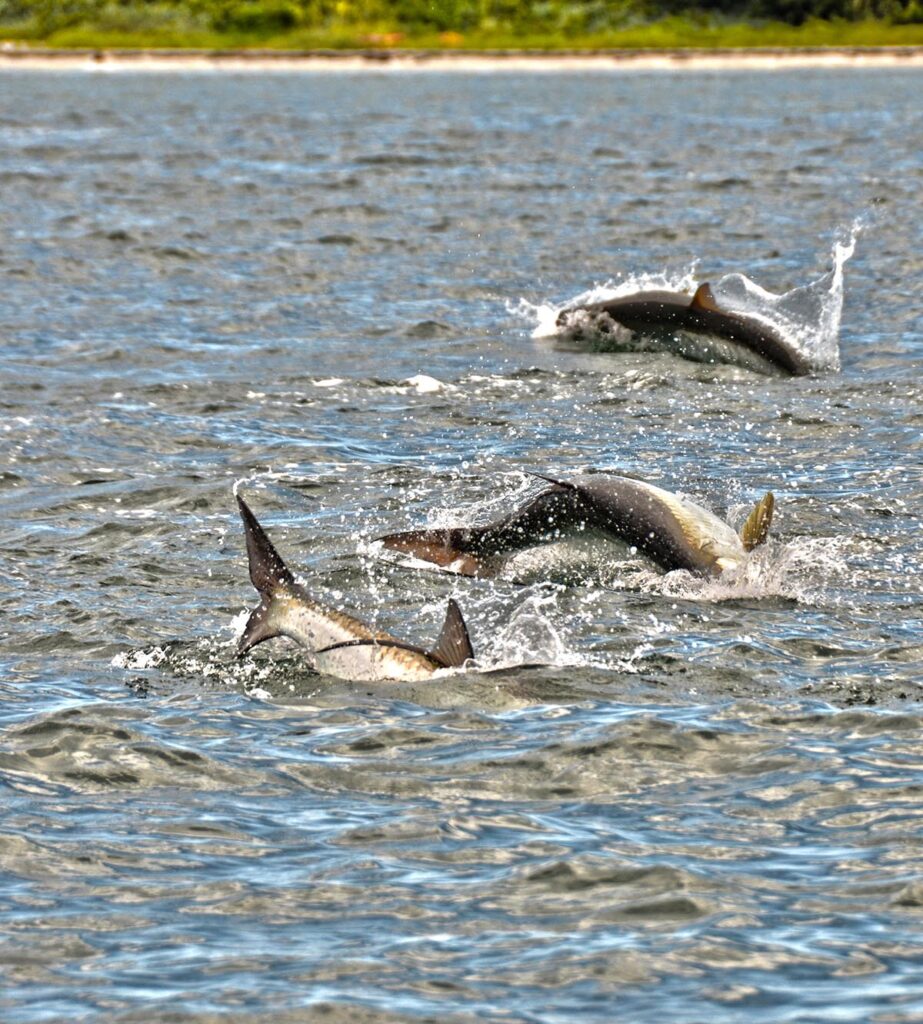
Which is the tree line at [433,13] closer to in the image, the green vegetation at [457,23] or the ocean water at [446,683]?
the green vegetation at [457,23]

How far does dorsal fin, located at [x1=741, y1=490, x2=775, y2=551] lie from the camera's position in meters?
12.3

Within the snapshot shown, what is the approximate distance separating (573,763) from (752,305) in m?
14.2

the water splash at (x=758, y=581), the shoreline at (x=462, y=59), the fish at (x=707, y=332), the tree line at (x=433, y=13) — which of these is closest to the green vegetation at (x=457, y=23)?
the tree line at (x=433, y=13)

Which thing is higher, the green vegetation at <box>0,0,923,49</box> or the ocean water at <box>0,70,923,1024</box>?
the green vegetation at <box>0,0,923,49</box>

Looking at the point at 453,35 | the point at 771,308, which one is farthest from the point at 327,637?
the point at 453,35

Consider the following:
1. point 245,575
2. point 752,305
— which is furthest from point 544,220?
point 245,575

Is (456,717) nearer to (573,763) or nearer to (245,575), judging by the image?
(573,763)

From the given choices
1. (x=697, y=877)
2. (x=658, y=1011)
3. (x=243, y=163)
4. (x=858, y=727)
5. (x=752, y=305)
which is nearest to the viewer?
(x=658, y=1011)

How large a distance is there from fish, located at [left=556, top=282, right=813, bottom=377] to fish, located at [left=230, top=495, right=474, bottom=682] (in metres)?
9.70

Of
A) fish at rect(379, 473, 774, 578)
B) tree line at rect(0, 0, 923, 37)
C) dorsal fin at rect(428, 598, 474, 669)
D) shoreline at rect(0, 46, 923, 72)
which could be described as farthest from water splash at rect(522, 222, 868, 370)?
tree line at rect(0, 0, 923, 37)

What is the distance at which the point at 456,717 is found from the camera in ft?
33.6

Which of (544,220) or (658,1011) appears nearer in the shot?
(658,1011)

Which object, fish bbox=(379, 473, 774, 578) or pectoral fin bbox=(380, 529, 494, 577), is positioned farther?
pectoral fin bbox=(380, 529, 494, 577)

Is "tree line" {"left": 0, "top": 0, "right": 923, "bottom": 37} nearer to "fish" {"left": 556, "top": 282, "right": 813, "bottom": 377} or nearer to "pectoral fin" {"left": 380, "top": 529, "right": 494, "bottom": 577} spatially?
"fish" {"left": 556, "top": 282, "right": 813, "bottom": 377}
